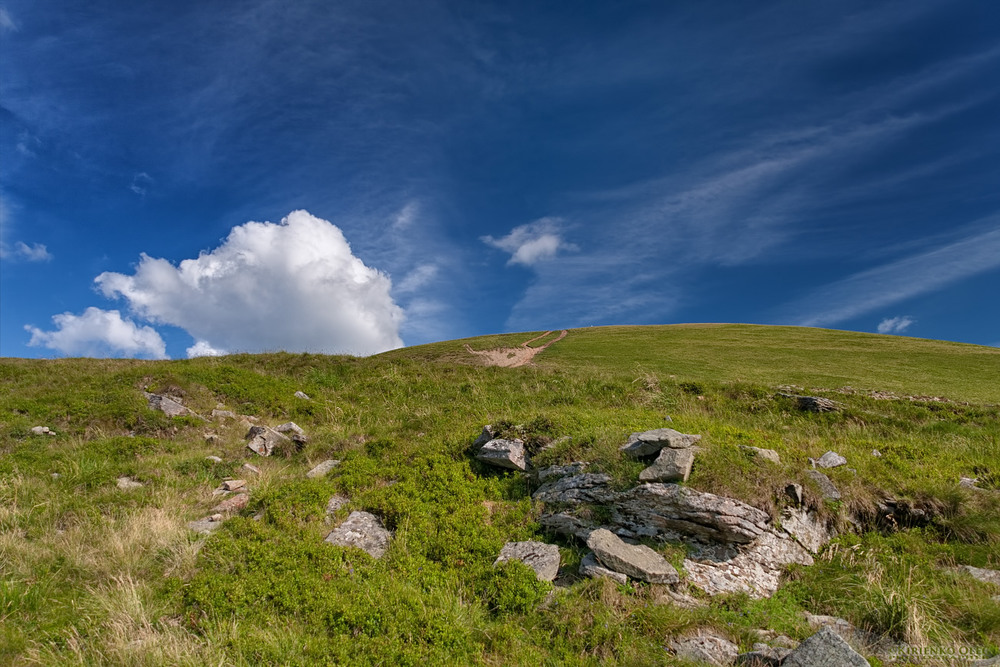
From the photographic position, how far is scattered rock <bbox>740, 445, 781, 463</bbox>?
33.7ft

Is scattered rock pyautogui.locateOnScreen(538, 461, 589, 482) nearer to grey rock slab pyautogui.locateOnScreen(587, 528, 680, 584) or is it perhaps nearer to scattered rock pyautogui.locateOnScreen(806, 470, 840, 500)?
grey rock slab pyautogui.locateOnScreen(587, 528, 680, 584)

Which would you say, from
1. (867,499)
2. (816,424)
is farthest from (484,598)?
(816,424)

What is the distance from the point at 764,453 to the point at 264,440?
14690 millimetres

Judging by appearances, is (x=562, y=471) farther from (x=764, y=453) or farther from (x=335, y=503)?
(x=335, y=503)

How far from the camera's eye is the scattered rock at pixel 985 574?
7254 mm

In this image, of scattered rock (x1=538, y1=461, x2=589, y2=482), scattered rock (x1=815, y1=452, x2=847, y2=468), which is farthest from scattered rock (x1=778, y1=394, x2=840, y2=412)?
scattered rock (x1=538, y1=461, x2=589, y2=482)

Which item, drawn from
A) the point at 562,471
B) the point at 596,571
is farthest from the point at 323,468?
the point at 596,571

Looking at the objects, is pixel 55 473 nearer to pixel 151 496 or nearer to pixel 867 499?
pixel 151 496

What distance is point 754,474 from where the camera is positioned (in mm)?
9562

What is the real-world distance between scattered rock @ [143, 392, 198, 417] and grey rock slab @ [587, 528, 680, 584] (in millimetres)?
16577

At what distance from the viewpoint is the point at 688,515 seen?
8.66 m

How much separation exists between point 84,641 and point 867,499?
1367 centimetres

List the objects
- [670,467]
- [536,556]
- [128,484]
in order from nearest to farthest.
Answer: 1. [536,556]
2. [670,467]
3. [128,484]

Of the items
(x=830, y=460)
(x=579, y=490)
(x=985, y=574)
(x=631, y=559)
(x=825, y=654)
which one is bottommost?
(x=825, y=654)
